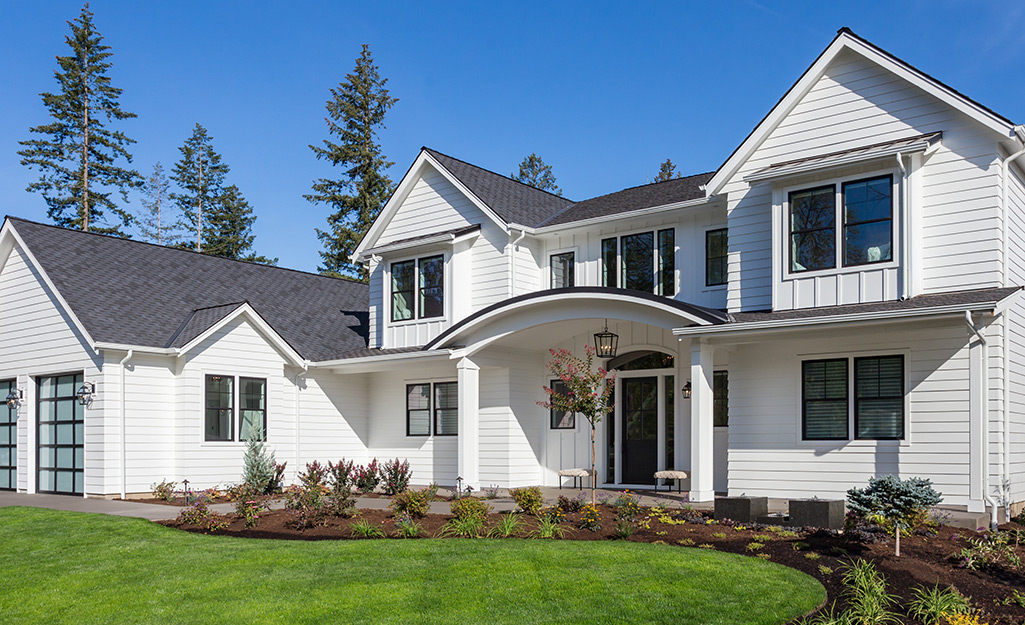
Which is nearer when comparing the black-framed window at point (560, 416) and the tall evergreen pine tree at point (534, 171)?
the black-framed window at point (560, 416)

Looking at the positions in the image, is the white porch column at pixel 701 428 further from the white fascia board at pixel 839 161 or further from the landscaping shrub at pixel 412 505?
the landscaping shrub at pixel 412 505

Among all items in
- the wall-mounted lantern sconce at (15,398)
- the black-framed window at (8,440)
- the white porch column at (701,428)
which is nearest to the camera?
the white porch column at (701,428)

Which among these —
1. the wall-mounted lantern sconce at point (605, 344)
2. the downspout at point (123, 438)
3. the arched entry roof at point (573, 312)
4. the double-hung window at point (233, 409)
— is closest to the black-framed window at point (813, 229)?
the arched entry roof at point (573, 312)

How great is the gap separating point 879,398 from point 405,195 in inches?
485

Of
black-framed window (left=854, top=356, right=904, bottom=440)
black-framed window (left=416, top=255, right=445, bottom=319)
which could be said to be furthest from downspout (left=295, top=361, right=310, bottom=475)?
black-framed window (left=854, top=356, right=904, bottom=440)

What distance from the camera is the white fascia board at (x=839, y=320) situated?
41.7 feet

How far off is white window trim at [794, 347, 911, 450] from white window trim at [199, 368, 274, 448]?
11.4 m

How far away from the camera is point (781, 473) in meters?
15.4

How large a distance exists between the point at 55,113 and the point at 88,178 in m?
3.21

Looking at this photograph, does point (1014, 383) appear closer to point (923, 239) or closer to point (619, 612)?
point (923, 239)

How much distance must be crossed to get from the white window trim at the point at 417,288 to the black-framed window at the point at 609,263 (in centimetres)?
352

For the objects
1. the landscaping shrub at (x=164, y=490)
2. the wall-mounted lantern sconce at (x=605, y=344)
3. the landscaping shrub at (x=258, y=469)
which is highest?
the wall-mounted lantern sconce at (x=605, y=344)

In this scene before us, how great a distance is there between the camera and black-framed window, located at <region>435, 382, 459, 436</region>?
69.7 feet

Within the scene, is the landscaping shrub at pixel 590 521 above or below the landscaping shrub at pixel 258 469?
above
